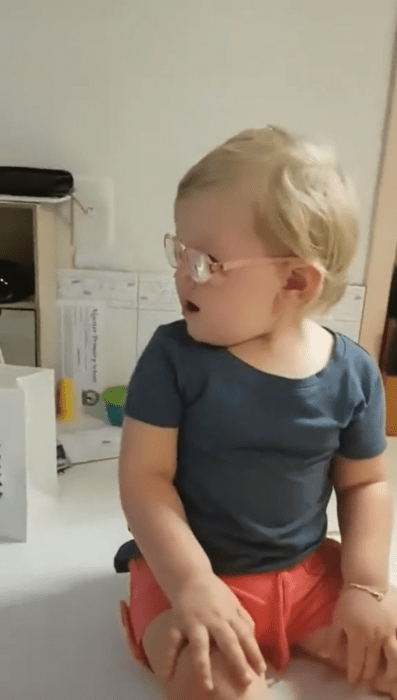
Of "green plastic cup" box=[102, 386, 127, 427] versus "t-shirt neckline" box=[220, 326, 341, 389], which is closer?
"t-shirt neckline" box=[220, 326, 341, 389]

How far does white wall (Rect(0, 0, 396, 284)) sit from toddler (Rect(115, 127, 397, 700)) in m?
0.62

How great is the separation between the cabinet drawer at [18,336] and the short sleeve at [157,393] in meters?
0.63

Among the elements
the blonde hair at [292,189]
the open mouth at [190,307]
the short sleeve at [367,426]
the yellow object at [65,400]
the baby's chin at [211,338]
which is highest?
the blonde hair at [292,189]

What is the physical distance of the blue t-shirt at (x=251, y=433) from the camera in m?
0.64

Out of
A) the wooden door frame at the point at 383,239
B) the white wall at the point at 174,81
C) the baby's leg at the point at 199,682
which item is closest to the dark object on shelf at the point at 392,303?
the wooden door frame at the point at 383,239

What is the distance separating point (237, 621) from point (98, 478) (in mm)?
571

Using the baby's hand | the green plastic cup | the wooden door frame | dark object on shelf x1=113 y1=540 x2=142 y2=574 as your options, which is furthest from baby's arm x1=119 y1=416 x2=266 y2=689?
the wooden door frame

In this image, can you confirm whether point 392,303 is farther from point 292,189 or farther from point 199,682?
point 199,682

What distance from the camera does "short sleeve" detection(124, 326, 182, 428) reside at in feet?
2.10

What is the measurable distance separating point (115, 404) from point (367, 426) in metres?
0.68

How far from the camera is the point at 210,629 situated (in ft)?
1.87

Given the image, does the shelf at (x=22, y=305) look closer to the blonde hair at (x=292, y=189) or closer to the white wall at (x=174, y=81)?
the white wall at (x=174, y=81)

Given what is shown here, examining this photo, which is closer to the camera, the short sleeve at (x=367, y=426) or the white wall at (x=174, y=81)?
the short sleeve at (x=367, y=426)

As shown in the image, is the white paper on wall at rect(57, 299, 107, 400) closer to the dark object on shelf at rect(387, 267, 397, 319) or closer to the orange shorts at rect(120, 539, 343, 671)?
the dark object on shelf at rect(387, 267, 397, 319)
